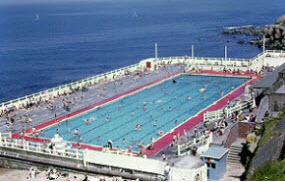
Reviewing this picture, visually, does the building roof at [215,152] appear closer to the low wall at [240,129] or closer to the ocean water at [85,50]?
the low wall at [240,129]

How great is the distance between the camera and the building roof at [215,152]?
2296 centimetres

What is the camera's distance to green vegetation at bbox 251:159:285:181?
16.2 metres

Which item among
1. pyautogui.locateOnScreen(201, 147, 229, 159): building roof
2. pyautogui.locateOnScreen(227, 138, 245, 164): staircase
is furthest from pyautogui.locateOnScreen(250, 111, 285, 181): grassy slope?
pyautogui.locateOnScreen(227, 138, 245, 164): staircase

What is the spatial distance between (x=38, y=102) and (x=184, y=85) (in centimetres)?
1609

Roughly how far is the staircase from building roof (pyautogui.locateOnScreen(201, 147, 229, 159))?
4.74ft

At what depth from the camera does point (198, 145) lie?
83.5ft

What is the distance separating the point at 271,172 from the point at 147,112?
844 inches

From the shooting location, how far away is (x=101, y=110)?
39.1 m

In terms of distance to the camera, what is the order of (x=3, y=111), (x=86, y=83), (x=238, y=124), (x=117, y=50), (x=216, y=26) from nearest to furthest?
(x=238, y=124), (x=3, y=111), (x=86, y=83), (x=117, y=50), (x=216, y=26)

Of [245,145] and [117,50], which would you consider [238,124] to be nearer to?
[245,145]

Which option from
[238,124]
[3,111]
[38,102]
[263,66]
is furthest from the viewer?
[263,66]

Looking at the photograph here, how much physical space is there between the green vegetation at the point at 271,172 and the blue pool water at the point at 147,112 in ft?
41.5

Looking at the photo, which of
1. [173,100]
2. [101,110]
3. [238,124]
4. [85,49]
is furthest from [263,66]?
[85,49]

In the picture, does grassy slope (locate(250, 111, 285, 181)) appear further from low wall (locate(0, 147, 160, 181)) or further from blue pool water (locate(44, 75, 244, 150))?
blue pool water (locate(44, 75, 244, 150))
